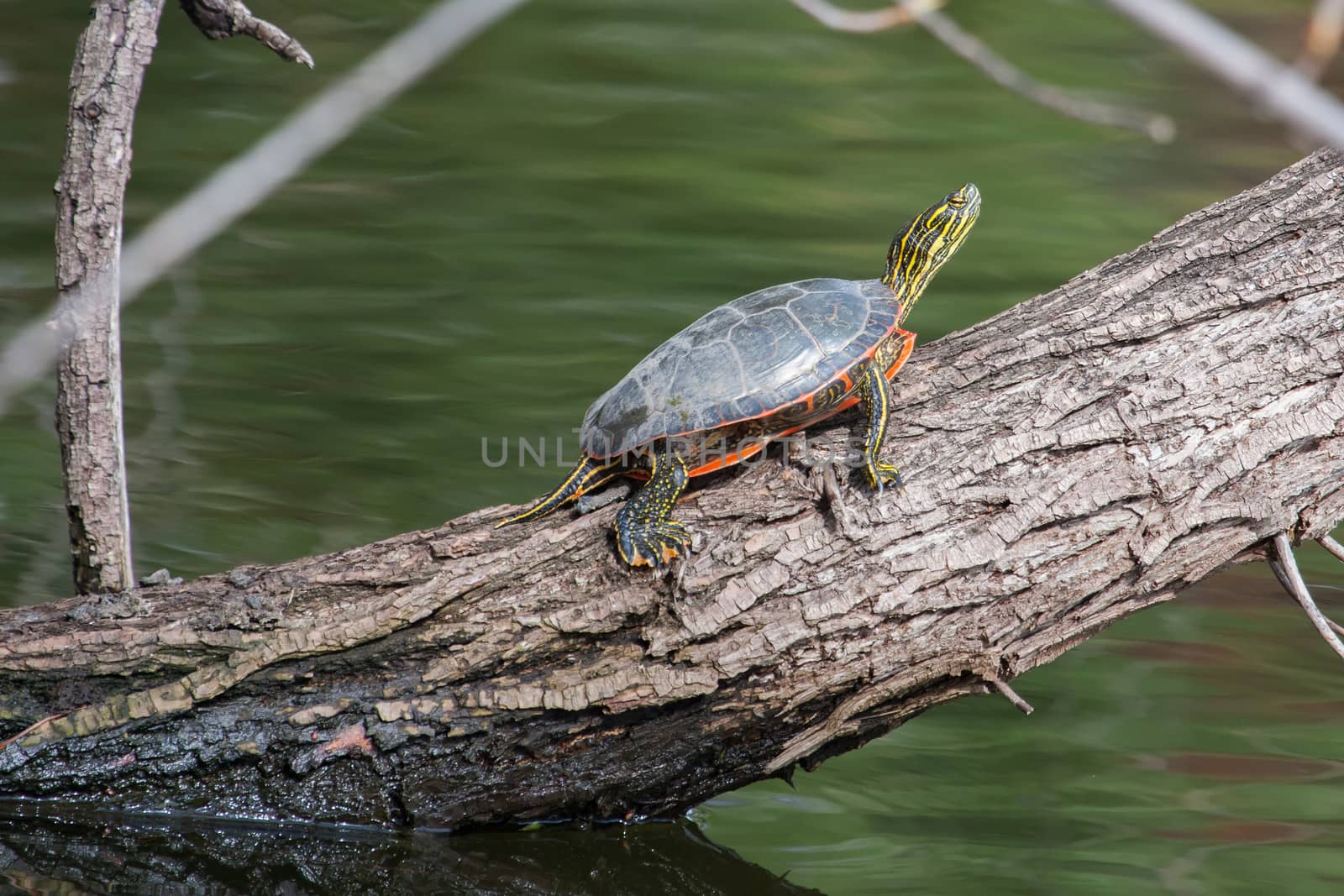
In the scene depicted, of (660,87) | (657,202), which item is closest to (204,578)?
(657,202)

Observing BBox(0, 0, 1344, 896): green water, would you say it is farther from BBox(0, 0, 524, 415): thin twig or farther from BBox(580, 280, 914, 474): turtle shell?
BBox(0, 0, 524, 415): thin twig

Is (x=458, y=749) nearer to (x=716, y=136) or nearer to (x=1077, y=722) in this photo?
Answer: (x=1077, y=722)

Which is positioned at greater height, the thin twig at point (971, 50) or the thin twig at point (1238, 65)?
the thin twig at point (971, 50)

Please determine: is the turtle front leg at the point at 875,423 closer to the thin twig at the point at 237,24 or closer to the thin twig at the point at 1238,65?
Answer: the thin twig at the point at 237,24

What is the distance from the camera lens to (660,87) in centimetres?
664

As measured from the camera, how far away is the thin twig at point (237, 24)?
2.15m

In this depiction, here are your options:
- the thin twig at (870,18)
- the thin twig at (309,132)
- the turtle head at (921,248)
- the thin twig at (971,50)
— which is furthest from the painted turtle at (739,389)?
the thin twig at (309,132)

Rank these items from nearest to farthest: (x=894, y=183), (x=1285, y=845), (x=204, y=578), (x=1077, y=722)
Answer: (x=204, y=578), (x=1285, y=845), (x=1077, y=722), (x=894, y=183)

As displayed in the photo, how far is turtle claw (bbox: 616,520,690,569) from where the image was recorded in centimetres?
200

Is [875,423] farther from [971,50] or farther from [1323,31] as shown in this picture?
[1323,31]

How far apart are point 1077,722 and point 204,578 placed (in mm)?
2168

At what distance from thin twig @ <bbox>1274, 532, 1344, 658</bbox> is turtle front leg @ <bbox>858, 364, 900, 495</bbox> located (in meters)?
0.72

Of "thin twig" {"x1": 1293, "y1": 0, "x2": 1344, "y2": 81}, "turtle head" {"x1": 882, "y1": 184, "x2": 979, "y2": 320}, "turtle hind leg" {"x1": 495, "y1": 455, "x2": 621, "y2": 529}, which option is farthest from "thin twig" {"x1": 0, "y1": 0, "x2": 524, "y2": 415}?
"turtle head" {"x1": 882, "y1": 184, "x2": 979, "y2": 320}

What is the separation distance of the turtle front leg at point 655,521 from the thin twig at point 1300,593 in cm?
109
